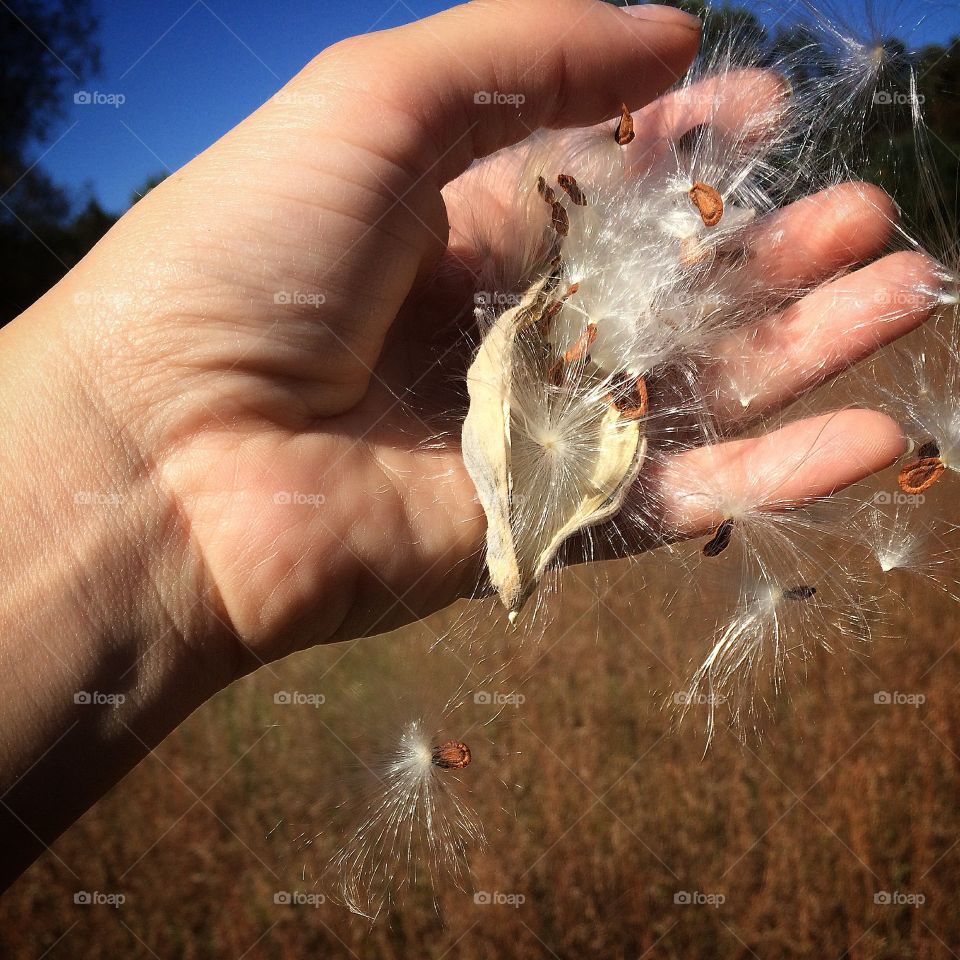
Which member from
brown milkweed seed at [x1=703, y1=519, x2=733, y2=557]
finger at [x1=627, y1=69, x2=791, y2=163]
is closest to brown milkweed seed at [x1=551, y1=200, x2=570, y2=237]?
finger at [x1=627, y1=69, x2=791, y2=163]

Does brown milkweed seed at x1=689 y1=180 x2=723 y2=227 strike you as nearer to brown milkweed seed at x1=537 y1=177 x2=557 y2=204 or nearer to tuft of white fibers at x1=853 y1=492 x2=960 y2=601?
brown milkweed seed at x1=537 y1=177 x2=557 y2=204

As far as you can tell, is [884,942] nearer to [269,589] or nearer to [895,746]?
[895,746]

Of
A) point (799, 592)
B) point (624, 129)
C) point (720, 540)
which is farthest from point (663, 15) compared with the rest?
point (799, 592)

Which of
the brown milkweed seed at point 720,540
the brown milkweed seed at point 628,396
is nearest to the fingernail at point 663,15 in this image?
the brown milkweed seed at point 628,396

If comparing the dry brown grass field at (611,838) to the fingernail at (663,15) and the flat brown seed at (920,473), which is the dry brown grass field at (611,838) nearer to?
the flat brown seed at (920,473)

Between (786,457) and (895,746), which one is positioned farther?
(895,746)

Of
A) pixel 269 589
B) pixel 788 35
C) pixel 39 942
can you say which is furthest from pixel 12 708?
pixel 39 942

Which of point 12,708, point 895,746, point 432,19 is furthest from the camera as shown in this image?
point 895,746

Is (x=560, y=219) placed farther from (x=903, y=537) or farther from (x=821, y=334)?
(x=903, y=537)
